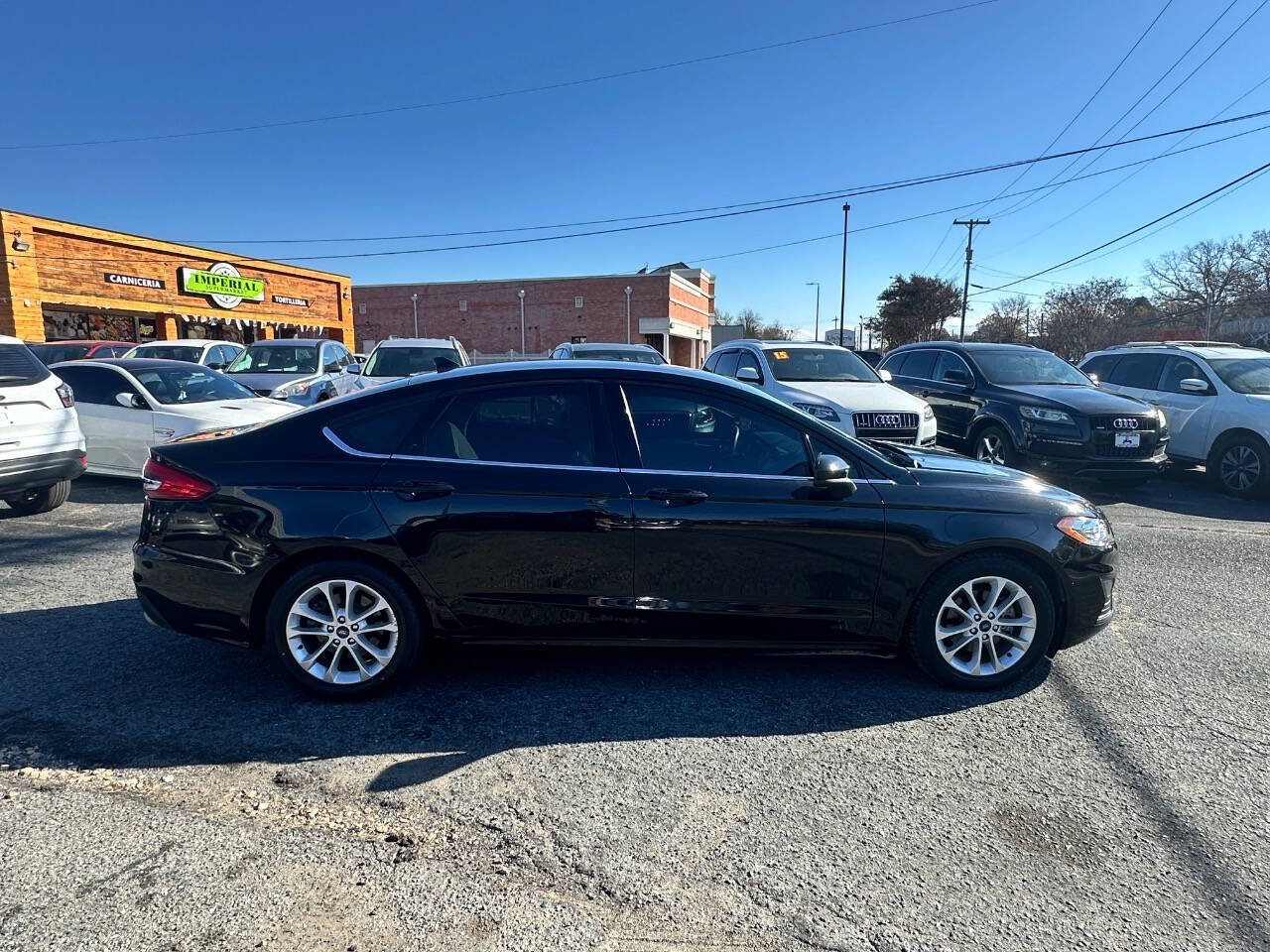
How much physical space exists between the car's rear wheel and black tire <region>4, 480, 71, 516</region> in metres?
10.3

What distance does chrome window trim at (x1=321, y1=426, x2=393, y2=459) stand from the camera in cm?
356

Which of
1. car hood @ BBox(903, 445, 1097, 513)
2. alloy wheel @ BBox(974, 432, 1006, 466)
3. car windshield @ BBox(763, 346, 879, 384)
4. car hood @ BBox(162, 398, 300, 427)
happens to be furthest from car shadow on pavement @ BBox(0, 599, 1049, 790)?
car windshield @ BBox(763, 346, 879, 384)

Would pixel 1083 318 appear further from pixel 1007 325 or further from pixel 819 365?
pixel 819 365

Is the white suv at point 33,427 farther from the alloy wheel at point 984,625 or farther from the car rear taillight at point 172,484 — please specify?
the alloy wheel at point 984,625

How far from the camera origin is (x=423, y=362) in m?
12.2

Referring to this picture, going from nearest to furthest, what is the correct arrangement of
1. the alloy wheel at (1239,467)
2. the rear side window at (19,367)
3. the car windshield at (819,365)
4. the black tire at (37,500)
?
the rear side window at (19,367), the black tire at (37,500), the alloy wheel at (1239,467), the car windshield at (819,365)

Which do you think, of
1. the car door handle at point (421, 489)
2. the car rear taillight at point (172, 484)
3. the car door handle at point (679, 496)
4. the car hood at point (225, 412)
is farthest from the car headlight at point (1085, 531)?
the car hood at point (225, 412)

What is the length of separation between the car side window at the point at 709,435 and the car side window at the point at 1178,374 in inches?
364

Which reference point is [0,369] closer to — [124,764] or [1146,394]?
[124,764]

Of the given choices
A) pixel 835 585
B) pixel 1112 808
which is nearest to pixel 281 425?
pixel 835 585

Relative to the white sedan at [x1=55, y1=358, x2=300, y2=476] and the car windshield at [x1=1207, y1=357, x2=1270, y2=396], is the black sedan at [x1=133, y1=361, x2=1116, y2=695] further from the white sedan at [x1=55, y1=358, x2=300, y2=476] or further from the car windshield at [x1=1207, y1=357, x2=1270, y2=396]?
the car windshield at [x1=1207, y1=357, x2=1270, y2=396]

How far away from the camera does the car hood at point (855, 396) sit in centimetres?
861

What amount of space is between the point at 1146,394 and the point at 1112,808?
1006cm

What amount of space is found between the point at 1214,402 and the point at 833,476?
361 inches
